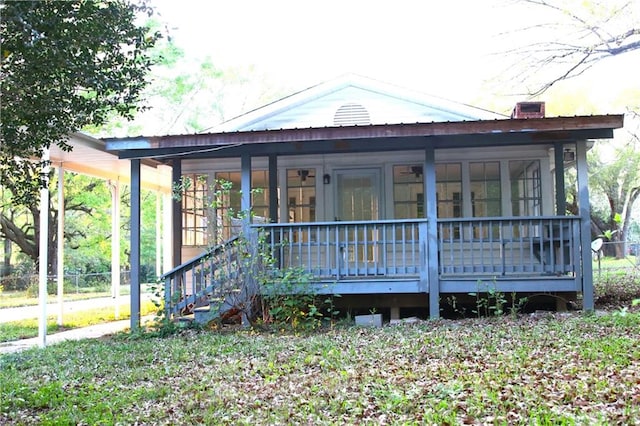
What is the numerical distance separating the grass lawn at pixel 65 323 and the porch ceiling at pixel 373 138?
410cm

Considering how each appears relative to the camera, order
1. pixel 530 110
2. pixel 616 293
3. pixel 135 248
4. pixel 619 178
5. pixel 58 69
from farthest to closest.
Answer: pixel 619 178
pixel 616 293
pixel 530 110
pixel 135 248
pixel 58 69

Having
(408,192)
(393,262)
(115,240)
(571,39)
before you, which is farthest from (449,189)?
(115,240)

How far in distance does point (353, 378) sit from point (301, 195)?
7113 millimetres

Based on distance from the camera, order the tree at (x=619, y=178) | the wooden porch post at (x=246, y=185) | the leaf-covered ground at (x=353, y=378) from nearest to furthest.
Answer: the leaf-covered ground at (x=353, y=378) < the wooden porch post at (x=246, y=185) < the tree at (x=619, y=178)

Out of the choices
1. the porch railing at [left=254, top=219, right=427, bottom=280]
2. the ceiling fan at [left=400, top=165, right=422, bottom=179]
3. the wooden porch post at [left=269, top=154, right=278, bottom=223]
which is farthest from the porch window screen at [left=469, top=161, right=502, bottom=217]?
the wooden porch post at [left=269, top=154, right=278, bottom=223]

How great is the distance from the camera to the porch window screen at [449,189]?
12242mm

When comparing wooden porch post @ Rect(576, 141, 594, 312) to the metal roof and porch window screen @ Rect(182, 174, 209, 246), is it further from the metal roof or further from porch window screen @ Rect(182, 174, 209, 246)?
the metal roof

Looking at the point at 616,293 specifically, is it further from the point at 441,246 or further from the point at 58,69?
the point at 58,69

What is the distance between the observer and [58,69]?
204 inches

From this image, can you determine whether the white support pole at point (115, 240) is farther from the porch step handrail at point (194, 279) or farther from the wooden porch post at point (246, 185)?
the wooden porch post at point (246, 185)

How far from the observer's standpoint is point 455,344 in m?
7.21

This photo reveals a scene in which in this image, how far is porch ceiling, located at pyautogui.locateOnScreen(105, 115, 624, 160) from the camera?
9.30 metres

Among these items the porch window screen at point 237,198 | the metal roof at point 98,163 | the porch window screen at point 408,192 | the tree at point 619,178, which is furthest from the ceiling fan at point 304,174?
the tree at point 619,178

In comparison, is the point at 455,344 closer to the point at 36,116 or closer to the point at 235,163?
the point at 36,116
